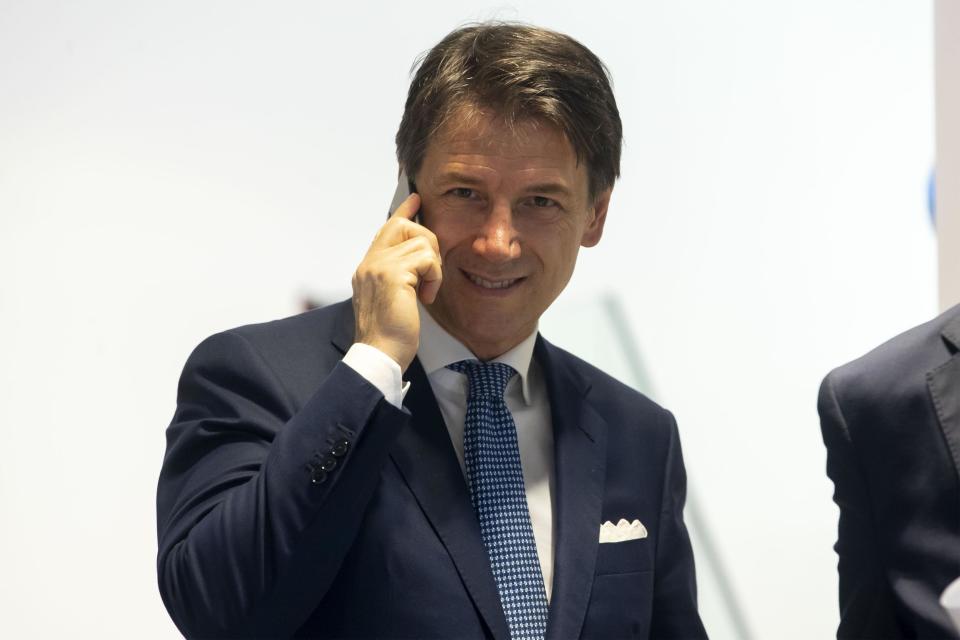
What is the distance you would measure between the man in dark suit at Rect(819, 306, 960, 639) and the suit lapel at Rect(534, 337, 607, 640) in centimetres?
37

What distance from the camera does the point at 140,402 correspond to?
298 cm

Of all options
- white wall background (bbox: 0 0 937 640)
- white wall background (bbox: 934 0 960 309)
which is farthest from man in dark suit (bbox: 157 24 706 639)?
white wall background (bbox: 0 0 937 640)

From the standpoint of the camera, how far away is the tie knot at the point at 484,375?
2176mm

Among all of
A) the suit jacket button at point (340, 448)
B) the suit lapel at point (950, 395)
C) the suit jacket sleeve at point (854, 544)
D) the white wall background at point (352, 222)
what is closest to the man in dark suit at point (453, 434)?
the suit jacket button at point (340, 448)

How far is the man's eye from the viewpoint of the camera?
219 cm

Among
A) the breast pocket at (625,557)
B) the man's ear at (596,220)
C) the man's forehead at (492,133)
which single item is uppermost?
the man's forehead at (492,133)

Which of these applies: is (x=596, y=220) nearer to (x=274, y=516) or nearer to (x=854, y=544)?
(x=854, y=544)

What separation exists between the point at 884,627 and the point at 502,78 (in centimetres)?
101

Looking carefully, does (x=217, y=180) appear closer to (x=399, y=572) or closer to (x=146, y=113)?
(x=146, y=113)

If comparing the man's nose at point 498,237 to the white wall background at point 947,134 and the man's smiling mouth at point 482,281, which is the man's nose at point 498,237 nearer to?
the man's smiling mouth at point 482,281

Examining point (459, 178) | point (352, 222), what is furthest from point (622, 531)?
point (352, 222)

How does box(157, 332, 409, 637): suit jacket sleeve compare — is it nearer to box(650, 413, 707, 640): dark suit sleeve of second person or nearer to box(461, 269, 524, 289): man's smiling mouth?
box(461, 269, 524, 289): man's smiling mouth

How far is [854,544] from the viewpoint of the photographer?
1994mm

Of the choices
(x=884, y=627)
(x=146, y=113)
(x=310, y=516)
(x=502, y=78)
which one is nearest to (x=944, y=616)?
(x=884, y=627)
